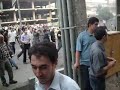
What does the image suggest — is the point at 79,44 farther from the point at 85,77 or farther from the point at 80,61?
the point at 85,77

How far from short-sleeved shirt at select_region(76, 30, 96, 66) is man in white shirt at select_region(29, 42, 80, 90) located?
245cm

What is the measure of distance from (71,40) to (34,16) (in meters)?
56.4

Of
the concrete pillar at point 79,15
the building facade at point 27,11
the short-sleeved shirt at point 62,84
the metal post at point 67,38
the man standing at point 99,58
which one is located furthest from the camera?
the building facade at point 27,11

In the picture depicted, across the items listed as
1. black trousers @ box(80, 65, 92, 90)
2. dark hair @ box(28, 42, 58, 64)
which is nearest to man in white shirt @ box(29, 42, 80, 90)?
dark hair @ box(28, 42, 58, 64)

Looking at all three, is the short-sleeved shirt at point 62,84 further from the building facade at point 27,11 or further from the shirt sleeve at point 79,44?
the building facade at point 27,11

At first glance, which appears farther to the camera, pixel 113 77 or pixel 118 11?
pixel 118 11

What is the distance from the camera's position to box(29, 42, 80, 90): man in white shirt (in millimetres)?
1666

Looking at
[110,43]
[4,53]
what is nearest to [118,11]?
[110,43]

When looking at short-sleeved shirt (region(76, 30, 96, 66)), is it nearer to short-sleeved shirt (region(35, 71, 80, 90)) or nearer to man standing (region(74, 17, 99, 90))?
man standing (region(74, 17, 99, 90))

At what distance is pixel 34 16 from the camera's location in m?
59.9

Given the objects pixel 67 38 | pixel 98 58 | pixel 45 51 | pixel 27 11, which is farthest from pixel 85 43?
pixel 27 11

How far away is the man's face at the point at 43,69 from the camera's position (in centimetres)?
167

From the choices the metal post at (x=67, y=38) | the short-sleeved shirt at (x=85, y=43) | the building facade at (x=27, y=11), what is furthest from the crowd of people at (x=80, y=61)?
the building facade at (x=27, y=11)

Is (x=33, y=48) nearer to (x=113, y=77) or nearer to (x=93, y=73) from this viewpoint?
(x=93, y=73)
